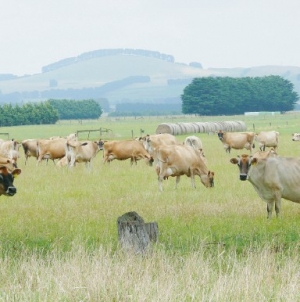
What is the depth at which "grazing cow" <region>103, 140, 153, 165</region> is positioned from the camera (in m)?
32.5

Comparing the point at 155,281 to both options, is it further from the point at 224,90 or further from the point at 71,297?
the point at 224,90

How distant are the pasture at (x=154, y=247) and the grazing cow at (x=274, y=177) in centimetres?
46

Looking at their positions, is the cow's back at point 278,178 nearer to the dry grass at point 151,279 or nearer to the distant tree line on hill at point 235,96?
the dry grass at point 151,279

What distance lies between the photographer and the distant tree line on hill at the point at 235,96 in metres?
143

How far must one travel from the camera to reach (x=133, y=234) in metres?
10.7

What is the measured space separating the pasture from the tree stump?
0.52ft

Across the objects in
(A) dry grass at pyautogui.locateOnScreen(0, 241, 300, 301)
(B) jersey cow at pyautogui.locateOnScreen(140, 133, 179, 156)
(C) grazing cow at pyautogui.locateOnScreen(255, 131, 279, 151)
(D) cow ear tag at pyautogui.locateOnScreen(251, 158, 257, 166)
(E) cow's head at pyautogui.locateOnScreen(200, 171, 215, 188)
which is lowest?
(C) grazing cow at pyautogui.locateOnScreen(255, 131, 279, 151)

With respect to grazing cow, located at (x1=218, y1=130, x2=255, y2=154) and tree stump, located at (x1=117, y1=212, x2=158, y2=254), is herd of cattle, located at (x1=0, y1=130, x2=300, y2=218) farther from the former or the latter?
tree stump, located at (x1=117, y1=212, x2=158, y2=254)

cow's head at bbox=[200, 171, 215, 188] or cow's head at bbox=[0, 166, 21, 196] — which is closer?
cow's head at bbox=[0, 166, 21, 196]

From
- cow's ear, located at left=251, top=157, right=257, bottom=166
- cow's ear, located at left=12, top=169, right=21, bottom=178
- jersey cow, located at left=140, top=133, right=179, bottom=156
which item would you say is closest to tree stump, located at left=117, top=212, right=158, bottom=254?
cow's ear, located at left=12, top=169, right=21, bottom=178

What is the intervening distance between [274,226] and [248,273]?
5.41m

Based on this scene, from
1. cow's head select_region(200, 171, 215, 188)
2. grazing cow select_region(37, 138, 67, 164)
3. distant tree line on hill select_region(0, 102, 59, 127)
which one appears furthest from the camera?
distant tree line on hill select_region(0, 102, 59, 127)

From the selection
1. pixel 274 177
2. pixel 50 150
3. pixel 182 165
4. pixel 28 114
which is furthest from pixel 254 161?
pixel 28 114

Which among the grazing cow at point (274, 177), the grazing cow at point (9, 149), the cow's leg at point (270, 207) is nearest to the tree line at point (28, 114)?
the grazing cow at point (9, 149)
